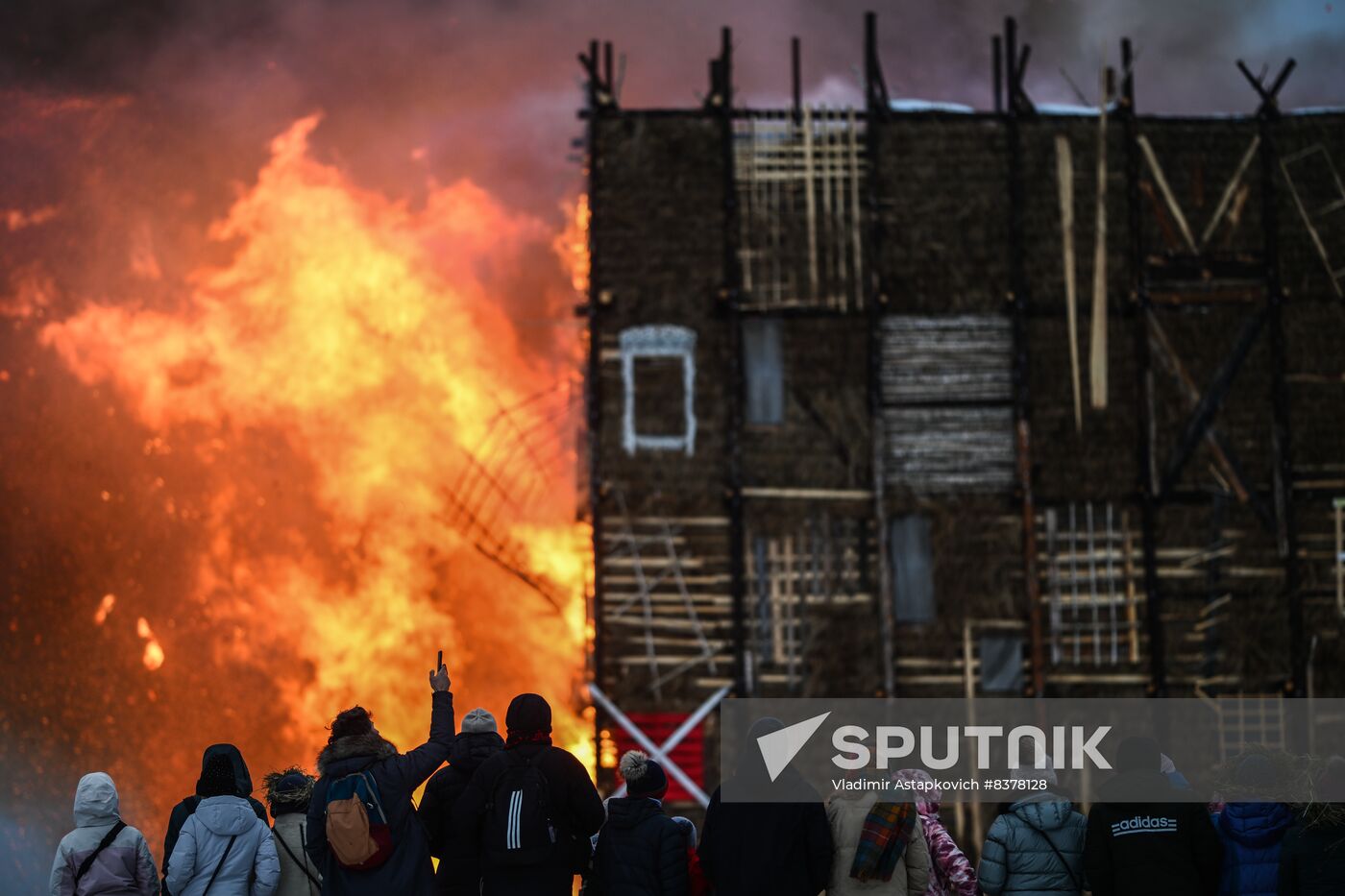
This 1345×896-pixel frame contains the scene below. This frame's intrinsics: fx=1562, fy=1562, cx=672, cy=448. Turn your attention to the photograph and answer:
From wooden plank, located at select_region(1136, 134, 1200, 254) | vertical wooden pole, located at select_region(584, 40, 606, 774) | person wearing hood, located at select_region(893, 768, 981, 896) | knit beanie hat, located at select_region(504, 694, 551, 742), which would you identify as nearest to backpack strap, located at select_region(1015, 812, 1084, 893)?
person wearing hood, located at select_region(893, 768, 981, 896)

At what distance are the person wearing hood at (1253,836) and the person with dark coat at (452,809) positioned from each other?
392cm

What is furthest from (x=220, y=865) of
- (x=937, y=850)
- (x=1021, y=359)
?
(x=1021, y=359)

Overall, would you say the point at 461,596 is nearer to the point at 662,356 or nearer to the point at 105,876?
the point at 662,356

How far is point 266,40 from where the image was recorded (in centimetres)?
2227

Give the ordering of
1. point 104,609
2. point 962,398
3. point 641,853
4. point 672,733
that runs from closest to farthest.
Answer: point 641,853 < point 672,733 < point 962,398 < point 104,609

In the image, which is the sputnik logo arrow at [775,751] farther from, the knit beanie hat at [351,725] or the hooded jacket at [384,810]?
the knit beanie hat at [351,725]

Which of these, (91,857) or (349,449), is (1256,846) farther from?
(349,449)

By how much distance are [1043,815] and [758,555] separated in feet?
31.3

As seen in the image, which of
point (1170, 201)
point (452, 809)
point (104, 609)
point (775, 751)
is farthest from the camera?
point (104, 609)

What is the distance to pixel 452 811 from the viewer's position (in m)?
8.61

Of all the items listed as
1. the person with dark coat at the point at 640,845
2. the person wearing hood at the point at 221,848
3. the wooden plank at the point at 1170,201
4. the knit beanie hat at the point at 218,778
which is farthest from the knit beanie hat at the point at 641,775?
the wooden plank at the point at 1170,201

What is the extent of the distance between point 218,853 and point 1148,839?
4841 mm

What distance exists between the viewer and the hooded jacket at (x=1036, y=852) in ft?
27.3

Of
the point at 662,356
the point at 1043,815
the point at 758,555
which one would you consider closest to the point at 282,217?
the point at 662,356
